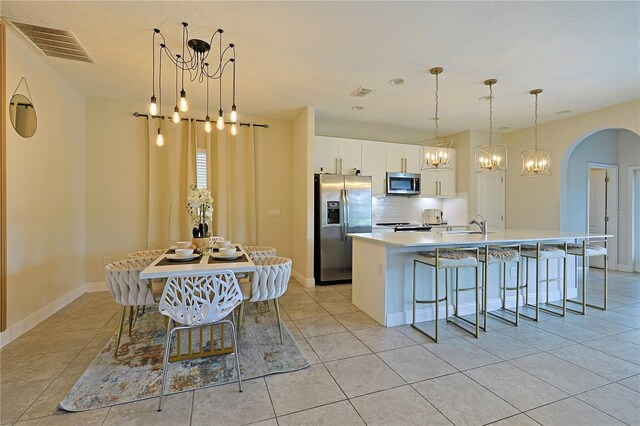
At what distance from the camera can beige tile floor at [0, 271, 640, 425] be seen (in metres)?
1.74

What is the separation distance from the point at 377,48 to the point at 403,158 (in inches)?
121

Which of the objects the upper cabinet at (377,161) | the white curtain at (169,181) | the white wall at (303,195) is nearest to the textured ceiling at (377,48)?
the white wall at (303,195)

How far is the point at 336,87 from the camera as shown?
3807 mm

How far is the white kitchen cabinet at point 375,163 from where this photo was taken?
5391 millimetres

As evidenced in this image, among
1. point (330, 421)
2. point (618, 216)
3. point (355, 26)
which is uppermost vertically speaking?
point (355, 26)

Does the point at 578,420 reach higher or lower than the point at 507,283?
lower

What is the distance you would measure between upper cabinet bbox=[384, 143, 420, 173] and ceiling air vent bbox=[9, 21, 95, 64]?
4582mm

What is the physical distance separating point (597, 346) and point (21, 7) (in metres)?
5.61

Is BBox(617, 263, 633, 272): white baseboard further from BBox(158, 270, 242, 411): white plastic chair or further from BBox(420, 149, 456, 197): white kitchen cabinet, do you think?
BBox(158, 270, 242, 411): white plastic chair

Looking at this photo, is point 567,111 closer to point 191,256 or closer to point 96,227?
point 191,256

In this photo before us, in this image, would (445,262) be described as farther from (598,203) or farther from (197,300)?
(598,203)

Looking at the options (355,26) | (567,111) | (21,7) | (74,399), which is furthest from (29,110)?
(567,111)

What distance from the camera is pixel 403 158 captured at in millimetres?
5684

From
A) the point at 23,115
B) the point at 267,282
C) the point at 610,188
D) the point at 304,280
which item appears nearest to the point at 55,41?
the point at 23,115
